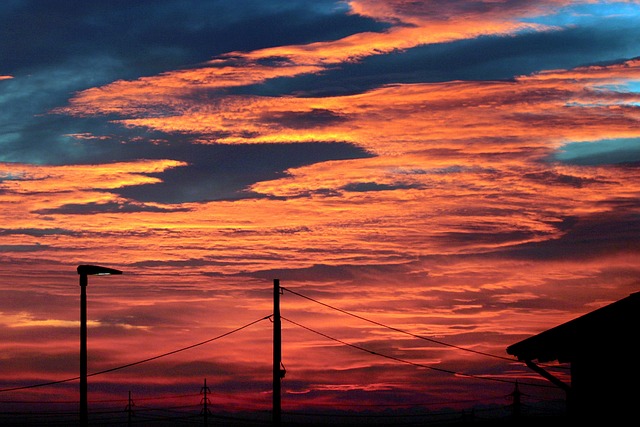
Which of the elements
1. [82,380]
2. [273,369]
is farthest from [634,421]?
[273,369]

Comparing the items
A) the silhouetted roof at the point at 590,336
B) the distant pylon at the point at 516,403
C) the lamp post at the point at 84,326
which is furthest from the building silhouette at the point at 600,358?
the distant pylon at the point at 516,403

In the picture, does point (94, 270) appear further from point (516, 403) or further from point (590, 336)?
point (516, 403)

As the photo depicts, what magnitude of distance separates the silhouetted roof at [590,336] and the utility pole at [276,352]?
19.9m

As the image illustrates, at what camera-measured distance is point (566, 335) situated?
23.1 meters

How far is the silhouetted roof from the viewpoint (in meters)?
21.5

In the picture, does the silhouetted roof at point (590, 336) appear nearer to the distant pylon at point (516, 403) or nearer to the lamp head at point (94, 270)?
the lamp head at point (94, 270)

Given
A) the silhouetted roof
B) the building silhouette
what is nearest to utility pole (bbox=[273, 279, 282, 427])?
the silhouetted roof

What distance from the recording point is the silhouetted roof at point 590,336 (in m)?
21.5

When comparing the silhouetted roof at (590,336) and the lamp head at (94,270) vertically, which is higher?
the lamp head at (94,270)

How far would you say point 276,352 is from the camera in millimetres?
44094

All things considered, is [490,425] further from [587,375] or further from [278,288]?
[587,375]

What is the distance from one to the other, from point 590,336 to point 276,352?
2332 centimetres

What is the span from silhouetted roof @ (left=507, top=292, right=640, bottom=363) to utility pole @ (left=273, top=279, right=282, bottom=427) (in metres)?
19.9

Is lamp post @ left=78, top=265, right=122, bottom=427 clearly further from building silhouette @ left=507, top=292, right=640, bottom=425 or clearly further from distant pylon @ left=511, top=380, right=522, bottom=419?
distant pylon @ left=511, top=380, right=522, bottom=419
